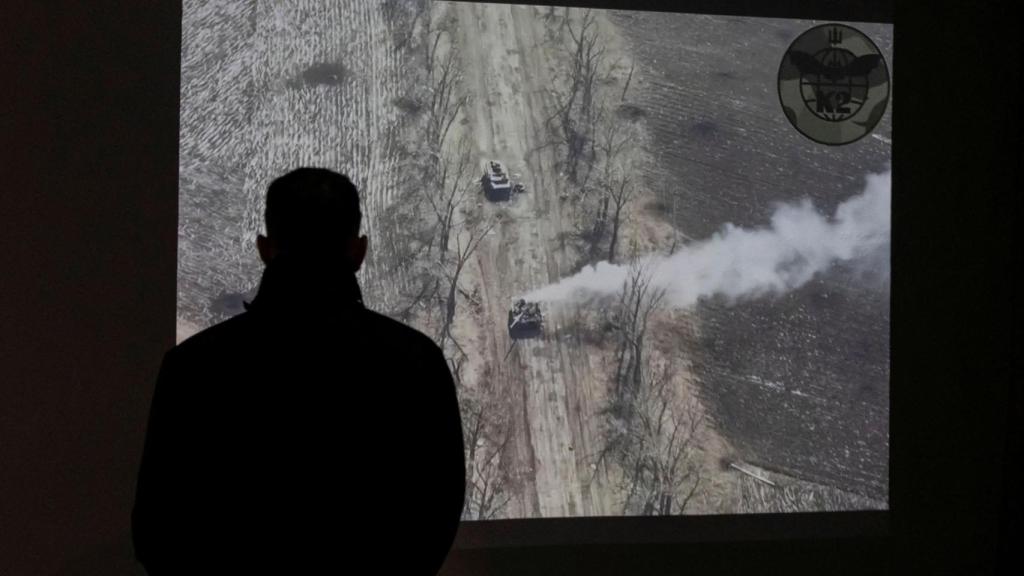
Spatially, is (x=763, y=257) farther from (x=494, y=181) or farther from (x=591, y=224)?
(x=494, y=181)

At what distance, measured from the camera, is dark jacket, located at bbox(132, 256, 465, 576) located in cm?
137

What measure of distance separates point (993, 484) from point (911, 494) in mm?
258

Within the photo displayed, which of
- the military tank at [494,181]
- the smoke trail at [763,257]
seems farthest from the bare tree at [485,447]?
the military tank at [494,181]

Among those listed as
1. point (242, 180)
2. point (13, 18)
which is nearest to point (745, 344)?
point (242, 180)

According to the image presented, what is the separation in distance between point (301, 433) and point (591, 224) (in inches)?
65.7

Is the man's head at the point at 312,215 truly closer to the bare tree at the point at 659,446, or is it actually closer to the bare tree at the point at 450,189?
the bare tree at the point at 450,189

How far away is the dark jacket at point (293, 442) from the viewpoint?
137 centimetres

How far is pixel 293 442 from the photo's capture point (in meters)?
1.38

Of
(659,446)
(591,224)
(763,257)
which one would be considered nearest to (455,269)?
(591,224)

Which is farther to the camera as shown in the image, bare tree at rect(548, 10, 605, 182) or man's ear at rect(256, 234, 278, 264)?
bare tree at rect(548, 10, 605, 182)

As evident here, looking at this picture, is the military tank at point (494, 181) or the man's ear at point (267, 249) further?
the military tank at point (494, 181)

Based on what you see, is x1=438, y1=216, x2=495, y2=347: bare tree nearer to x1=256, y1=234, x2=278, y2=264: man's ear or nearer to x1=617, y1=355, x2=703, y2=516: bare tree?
x1=617, y1=355, x2=703, y2=516: bare tree

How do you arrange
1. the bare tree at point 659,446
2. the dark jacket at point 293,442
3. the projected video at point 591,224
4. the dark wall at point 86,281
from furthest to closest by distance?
the bare tree at point 659,446 → the projected video at point 591,224 → the dark wall at point 86,281 → the dark jacket at point 293,442

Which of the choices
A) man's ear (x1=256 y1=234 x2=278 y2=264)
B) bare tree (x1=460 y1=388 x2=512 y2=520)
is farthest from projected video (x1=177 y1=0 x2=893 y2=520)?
man's ear (x1=256 y1=234 x2=278 y2=264)
